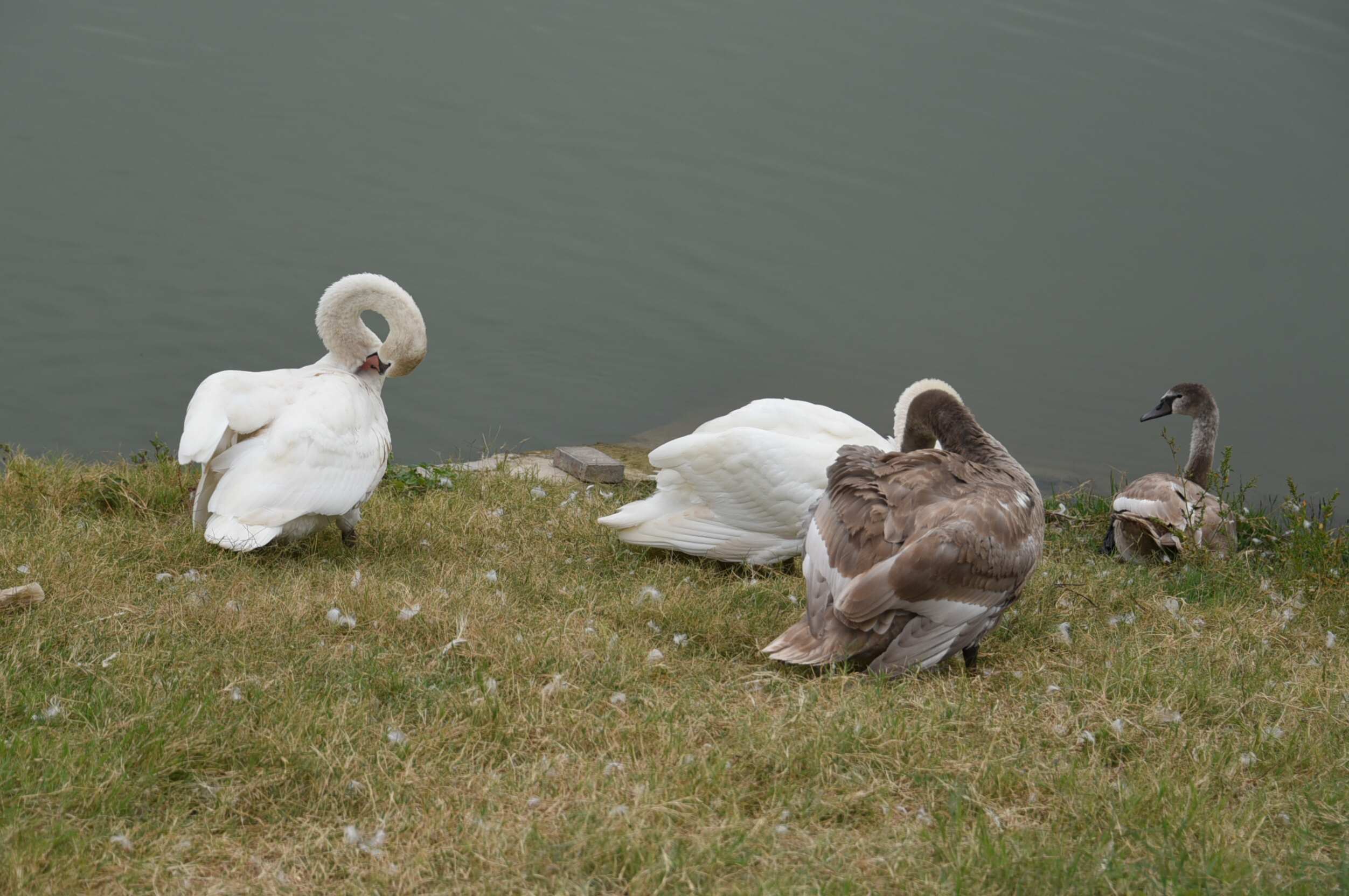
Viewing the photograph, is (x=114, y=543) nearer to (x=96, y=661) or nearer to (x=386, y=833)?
(x=96, y=661)

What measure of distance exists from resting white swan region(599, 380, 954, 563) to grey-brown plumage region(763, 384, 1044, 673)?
32.1 inches

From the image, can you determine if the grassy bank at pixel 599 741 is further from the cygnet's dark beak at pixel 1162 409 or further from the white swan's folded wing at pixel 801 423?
the cygnet's dark beak at pixel 1162 409

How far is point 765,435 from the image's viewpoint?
17.1 feet

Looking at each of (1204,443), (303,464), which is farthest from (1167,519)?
(303,464)

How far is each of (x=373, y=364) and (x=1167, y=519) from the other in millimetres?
4392

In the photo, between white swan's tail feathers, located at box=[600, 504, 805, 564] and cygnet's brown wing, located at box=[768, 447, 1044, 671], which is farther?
white swan's tail feathers, located at box=[600, 504, 805, 564]

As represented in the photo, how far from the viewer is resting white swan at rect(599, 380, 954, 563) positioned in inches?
199

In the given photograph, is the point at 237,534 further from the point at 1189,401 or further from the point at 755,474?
the point at 1189,401

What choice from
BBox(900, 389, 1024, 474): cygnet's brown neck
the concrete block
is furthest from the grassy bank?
the concrete block

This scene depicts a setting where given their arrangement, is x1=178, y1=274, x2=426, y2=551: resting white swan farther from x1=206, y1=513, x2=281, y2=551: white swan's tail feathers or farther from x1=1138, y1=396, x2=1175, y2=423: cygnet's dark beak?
x1=1138, y1=396, x2=1175, y2=423: cygnet's dark beak

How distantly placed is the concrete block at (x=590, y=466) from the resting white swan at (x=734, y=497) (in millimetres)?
1657

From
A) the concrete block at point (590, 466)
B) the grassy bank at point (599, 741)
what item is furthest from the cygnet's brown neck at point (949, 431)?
the concrete block at point (590, 466)

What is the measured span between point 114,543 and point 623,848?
3.15 metres

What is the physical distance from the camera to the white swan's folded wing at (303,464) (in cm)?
458
